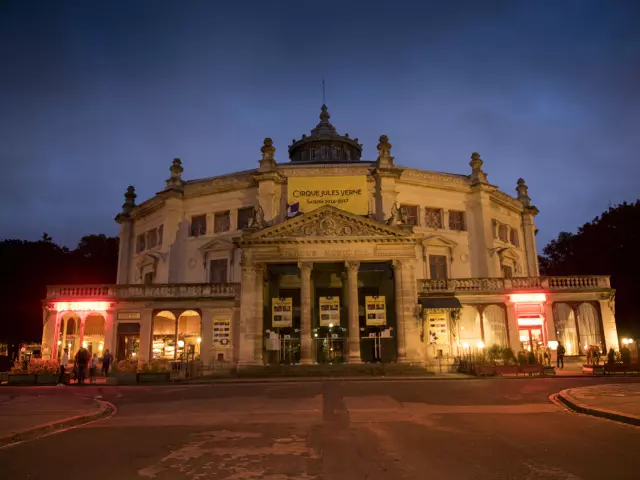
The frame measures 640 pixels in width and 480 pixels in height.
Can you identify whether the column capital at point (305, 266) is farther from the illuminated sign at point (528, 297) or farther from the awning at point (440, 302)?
the illuminated sign at point (528, 297)

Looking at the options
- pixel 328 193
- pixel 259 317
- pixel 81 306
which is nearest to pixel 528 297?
pixel 328 193

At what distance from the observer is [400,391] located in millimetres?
22781

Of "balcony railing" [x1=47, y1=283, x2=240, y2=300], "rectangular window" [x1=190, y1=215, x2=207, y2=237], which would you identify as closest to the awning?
"balcony railing" [x1=47, y1=283, x2=240, y2=300]

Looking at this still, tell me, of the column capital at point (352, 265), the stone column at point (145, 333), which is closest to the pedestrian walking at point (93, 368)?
the stone column at point (145, 333)

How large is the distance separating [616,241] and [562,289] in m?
17.1

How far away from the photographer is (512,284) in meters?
43.2

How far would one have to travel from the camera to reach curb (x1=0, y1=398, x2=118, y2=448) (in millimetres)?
11695

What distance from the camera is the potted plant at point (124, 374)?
105 feet

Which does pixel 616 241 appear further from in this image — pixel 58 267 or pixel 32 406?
pixel 58 267

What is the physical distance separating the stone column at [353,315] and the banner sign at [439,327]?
6.25 metres

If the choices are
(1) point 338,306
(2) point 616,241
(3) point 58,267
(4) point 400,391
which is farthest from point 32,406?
(2) point 616,241

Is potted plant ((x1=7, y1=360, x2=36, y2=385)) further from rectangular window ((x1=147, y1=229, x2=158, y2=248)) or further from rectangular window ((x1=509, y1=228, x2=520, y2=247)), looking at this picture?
rectangular window ((x1=509, y1=228, x2=520, y2=247))

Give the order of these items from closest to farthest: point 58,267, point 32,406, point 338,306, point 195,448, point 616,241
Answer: point 195,448
point 32,406
point 338,306
point 616,241
point 58,267

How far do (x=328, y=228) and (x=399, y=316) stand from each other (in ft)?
28.2
